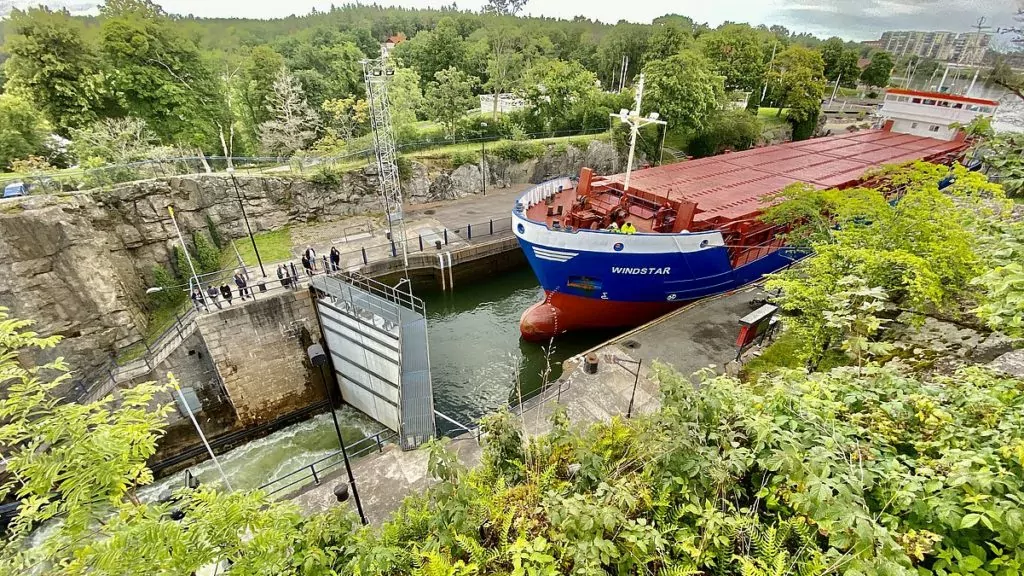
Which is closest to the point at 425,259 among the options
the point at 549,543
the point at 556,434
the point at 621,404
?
the point at 621,404

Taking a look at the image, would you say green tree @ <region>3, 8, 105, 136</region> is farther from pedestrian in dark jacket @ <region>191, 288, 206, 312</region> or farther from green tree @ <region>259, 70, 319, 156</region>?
pedestrian in dark jacket @ <region>191, 288, 206, 312</region>

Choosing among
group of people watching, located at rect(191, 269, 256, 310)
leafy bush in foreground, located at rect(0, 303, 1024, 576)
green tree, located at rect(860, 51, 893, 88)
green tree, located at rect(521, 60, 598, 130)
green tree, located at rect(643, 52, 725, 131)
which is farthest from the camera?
green tree, located at rect(860, 51, 893, 88)

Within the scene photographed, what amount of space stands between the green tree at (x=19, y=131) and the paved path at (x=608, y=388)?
1883cm

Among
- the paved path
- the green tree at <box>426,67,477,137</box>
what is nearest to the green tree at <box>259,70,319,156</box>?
the green tree at <box>426,67,477,137</box>

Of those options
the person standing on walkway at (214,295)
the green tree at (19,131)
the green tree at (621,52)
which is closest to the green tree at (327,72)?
the green tree at (19,131)

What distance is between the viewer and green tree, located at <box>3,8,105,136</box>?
50.3 feet

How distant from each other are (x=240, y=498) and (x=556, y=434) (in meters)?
3.26

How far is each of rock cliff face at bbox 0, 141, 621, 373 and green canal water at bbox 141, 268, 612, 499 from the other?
5606 millimetres

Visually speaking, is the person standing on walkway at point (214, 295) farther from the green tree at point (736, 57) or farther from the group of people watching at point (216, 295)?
the green tree at point (736, 57)

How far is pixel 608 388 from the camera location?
415 inches

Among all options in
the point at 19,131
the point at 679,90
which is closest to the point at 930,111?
the point at 679,90

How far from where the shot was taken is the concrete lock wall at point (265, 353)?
12422mm

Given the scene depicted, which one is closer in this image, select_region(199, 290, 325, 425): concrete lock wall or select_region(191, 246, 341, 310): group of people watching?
select_region(191, 246, 341, 310): group of people watching

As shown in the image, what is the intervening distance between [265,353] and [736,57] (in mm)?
43997
